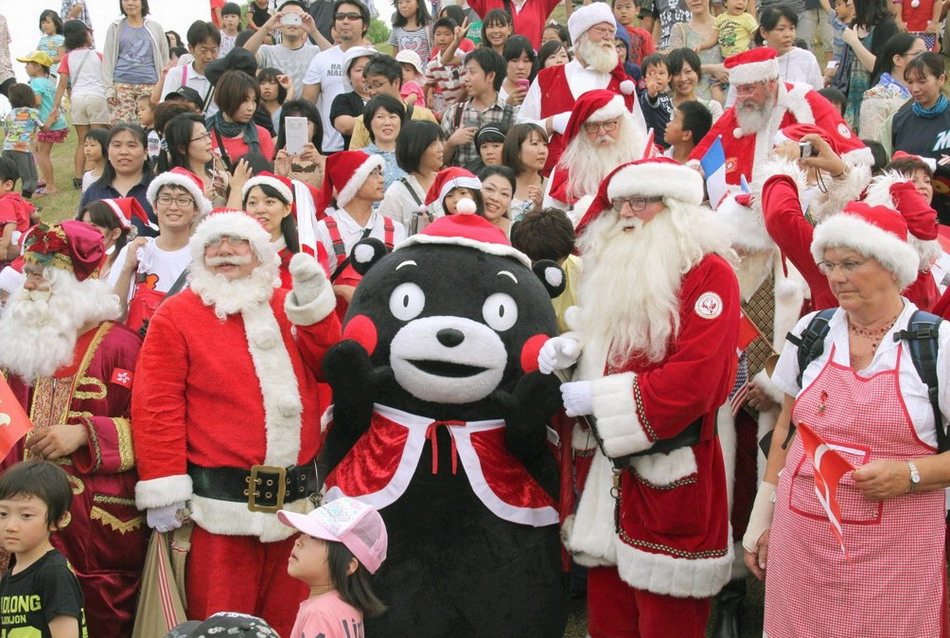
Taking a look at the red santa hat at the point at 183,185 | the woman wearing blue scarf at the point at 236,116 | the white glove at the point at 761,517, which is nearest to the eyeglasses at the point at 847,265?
the white glove at the point at 761,517

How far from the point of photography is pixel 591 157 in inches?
272

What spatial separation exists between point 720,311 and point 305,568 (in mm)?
1882

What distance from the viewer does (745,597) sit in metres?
5.71

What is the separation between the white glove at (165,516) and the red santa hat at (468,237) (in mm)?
1455

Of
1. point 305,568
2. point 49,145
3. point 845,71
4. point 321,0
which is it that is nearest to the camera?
point 305,568

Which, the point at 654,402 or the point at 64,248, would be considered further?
the point at 64,248

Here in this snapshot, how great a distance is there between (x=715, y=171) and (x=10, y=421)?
3496 millimetres

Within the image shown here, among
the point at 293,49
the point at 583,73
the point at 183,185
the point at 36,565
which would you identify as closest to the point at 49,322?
the point at 36,565

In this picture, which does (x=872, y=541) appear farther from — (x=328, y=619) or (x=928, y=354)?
(x=328, y=619)

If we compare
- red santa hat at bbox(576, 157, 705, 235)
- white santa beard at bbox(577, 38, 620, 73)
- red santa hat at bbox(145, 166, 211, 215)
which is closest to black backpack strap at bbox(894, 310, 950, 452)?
red santa hat at bbox(576, 157, 705, 235)

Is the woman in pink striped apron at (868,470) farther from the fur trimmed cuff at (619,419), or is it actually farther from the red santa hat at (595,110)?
the red santa hat at (595,110)

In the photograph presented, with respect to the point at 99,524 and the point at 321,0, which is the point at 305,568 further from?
the point at 321,0

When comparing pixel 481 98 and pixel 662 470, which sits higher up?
pixel 481 98

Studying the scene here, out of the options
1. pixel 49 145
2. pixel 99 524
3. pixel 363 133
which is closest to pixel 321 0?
pixel 49 145
